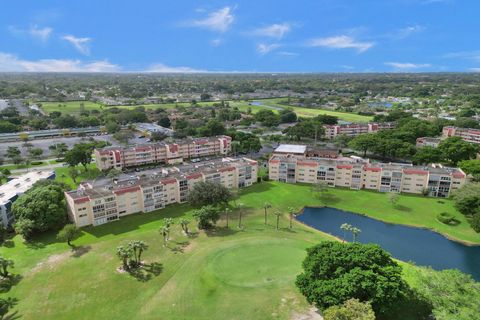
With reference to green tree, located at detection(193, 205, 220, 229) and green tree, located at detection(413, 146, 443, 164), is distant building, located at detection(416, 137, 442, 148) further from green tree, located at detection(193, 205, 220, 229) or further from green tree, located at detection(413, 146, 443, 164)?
green tree, located at detection(193, 205, 220, 229)

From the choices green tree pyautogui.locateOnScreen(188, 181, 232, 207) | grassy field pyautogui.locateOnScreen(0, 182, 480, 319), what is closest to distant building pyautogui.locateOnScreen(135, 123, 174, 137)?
green tree pyautogui.locateOnScreen(188, 181, 232, 207)

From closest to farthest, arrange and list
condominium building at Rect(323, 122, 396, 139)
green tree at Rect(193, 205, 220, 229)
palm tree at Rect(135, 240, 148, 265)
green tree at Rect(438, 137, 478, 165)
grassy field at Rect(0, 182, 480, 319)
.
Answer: grassy field at Rect(0, 182, 480, 319)
palm tree at Rect(135, 240, 148, 265)
green tree at Rect(193, 205, 220, 229)
green tree at Rect(438, 137, 478, 165)
condominium building at Rect(323, 122, 396, 139)

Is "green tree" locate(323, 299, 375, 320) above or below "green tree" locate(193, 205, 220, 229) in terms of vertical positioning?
above

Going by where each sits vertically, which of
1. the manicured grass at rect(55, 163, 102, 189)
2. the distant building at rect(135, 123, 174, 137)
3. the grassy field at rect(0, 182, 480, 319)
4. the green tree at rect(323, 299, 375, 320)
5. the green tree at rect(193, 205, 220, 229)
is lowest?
the grassy field at rect(0, 182, 480, 319)

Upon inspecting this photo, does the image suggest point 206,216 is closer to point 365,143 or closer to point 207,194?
point 207,194

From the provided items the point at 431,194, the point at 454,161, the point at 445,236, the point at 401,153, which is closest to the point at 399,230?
the point at 445,236

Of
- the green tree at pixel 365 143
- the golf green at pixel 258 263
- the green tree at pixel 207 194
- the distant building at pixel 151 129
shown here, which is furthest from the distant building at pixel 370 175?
the distant building at pixel 151 129

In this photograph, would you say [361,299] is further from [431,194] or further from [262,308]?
[431,194]
